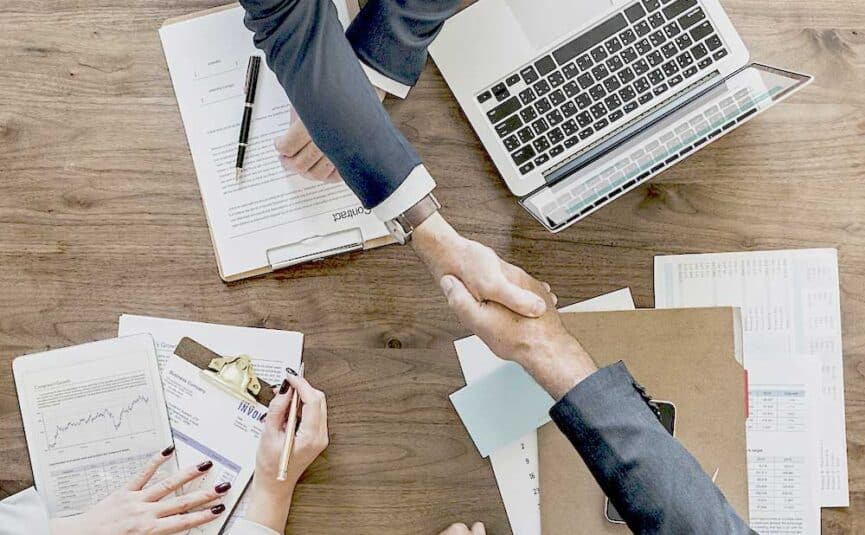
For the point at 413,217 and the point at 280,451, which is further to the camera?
the point at 280,451

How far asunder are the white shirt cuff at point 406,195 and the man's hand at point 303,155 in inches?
6.2

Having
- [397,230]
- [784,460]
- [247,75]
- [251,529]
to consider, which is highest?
[247,75]

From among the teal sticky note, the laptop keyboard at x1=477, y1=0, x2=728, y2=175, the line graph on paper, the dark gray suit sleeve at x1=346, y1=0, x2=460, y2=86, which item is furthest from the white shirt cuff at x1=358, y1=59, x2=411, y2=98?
the line graph on paper

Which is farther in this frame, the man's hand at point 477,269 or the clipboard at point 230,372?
the clipboard at point 230,372

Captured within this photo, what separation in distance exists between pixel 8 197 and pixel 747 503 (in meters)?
1.01

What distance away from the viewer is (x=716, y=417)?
3.45 ft

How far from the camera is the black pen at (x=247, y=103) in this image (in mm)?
1098

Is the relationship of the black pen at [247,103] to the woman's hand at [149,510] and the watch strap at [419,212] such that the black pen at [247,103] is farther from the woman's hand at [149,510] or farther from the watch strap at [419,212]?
the woman's hand at [149,510]

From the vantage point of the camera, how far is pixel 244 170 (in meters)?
1.11

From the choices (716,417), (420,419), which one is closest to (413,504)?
(420,419)

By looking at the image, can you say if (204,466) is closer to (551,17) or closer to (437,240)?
(437,240)

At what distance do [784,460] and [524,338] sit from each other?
408mm

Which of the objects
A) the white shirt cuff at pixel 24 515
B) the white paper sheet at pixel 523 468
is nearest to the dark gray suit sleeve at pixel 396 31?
the white paper sheet at pixel 523 468

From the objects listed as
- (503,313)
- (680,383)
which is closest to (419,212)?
(503,313)
